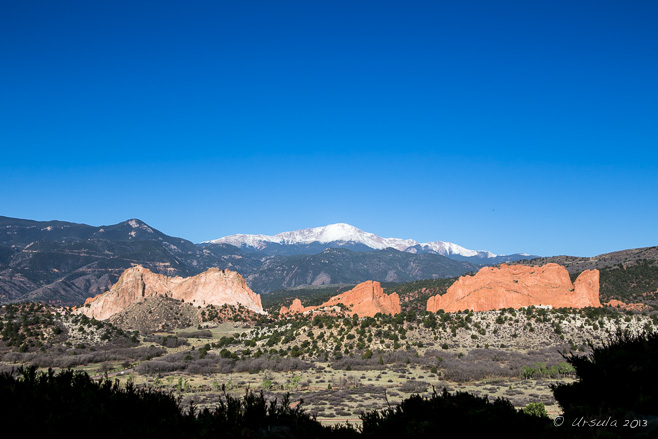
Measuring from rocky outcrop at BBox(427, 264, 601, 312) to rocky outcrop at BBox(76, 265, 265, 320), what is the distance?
4440cm

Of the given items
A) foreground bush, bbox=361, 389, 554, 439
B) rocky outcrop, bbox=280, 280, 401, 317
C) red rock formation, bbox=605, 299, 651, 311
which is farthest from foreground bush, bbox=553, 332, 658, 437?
red rock formation, bbox=605, 299, 651, 311

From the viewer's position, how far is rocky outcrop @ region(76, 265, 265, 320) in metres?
84.1

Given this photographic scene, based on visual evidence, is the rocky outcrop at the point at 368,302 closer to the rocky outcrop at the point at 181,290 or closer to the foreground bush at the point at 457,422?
the rocky outcrop at the point at 181,290

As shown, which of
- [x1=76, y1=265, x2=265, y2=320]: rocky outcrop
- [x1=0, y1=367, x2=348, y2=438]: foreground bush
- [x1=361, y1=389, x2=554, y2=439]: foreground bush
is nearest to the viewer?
[x1=0, y1=367, x2=348, y2=438]: foreground bush

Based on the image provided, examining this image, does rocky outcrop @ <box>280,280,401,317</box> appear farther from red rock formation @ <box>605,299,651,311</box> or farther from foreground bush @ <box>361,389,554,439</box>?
foreground bush @ <box>361,389,554,439</box>

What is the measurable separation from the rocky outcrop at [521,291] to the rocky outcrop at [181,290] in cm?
4440

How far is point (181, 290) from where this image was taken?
94.0 metres

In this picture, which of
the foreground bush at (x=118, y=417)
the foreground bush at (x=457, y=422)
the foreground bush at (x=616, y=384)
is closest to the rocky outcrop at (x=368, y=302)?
the foreground bush at (x=616, y=384)

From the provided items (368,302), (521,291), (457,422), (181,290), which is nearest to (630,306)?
(521,291)

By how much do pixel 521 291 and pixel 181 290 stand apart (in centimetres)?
6945

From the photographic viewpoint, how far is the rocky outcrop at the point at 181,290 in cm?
8406

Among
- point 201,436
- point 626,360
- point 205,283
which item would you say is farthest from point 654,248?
point 201,436

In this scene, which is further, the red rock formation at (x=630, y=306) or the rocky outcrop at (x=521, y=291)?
the red rock formation at (x=630, y=306)

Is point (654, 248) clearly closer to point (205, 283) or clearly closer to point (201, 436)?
point (205, 283)
